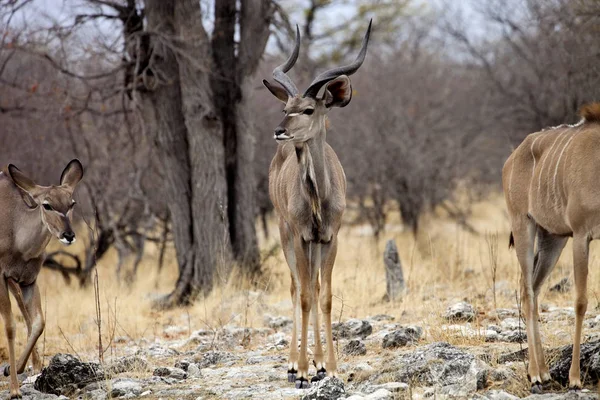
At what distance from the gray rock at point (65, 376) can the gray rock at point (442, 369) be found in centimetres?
207

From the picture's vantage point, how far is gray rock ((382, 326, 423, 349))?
20.6ft

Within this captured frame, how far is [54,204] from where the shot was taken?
6.35 metres

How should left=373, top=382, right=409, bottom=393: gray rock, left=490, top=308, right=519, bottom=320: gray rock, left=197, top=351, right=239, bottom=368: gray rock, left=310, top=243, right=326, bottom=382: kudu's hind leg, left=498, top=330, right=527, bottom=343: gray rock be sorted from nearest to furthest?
left=373, top=382, right=409, bottom=393: gray rock < left=310, top=243, right=326, bottom=382: kudu's hind leg < left=498, top=330, right=527, bottom=343: gray rock < left=197, top=351, right=239, bottom=368: gray rock < left=490, top=308, right=519, bottom=320: gray rock

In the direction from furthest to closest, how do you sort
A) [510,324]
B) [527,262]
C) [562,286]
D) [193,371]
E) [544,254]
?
[562,286], [510,324], [193,371], [544,254], [527,262]

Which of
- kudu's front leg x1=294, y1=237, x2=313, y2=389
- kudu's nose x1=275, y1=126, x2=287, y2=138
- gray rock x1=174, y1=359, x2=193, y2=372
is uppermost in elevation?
kudu's nose x1=275, y1=126, x2=287, y2=138

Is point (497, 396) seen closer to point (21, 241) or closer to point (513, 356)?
point (513, 356)

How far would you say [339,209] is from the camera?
593cm

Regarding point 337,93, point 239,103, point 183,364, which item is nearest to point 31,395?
point 183,364

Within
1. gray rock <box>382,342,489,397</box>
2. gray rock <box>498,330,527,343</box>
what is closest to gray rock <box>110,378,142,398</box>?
gray rock <box>382,342,489,397</box>

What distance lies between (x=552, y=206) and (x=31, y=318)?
3.94m

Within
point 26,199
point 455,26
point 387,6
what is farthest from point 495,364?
point 387,6

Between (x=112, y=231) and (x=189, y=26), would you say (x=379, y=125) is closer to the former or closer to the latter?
(x=112, y=231)

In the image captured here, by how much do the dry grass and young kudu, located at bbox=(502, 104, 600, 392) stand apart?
770 mm

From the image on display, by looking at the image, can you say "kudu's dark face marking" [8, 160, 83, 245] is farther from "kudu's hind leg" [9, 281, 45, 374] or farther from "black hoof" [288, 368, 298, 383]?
"black hoof" [288, 368, 298, 383]
